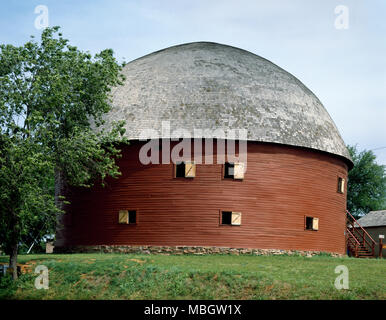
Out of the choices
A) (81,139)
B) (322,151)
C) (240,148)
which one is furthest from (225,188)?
(81,139)

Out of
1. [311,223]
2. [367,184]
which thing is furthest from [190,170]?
[367,184]

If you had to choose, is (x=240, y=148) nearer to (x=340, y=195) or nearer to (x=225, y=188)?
(x=225, y=188)

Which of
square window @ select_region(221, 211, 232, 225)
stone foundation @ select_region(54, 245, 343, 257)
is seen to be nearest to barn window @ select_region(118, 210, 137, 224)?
stone foundation @ select_region(54, 245, 343, 257)

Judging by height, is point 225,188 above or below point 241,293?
above

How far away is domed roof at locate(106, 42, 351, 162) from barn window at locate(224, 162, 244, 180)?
1295mm

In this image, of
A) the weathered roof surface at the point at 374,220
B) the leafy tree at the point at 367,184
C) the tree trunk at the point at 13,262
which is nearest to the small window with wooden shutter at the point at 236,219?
the tree trunk at the point at 13,262

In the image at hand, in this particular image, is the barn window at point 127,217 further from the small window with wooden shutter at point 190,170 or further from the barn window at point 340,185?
the barn window at point 340,185

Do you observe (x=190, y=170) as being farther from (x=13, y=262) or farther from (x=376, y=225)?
(x=376, y=225)

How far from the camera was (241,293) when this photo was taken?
15.9 metres

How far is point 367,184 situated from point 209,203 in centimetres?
3253

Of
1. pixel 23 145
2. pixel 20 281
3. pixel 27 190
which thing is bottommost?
pixel 20 281

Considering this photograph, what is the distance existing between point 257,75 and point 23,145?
13.6 meters

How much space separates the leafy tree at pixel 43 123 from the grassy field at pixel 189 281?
1946 mm

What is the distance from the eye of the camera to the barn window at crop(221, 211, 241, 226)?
81.8 feet
